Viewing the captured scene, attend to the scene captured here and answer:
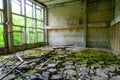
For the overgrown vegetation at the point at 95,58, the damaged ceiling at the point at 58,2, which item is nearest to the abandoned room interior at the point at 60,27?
the damaged ceiling at the point at 58,2

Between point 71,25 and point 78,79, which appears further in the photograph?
point 71,25

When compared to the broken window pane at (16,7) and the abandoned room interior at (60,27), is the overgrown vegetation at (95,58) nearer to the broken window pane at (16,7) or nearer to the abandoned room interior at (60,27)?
the abandoned room interior at (60,27)

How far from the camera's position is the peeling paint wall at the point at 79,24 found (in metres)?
7.90

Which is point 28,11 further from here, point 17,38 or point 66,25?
point 66,25

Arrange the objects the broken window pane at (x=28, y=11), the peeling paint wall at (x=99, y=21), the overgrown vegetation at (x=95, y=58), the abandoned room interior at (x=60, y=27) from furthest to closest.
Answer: the peeling paint wall at (x=99, y=21), the broken window pane at (x=28, y=11), the abandoned room interior at (x=60, y=27), the overgrown vegetation at (x=95, y=58)

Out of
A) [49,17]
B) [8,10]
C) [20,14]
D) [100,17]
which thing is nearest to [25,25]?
[20,14]

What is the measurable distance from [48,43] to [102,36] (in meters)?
4.89

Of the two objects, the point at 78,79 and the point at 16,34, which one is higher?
the point at 16,34

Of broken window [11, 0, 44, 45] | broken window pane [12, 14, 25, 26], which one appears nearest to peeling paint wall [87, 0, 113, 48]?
broken window [11, 0, 44, 45]

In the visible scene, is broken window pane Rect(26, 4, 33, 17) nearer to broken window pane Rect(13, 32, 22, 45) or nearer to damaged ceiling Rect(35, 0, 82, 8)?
damaged ceiling Rect(35, 0, 82, 8)

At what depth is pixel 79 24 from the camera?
8641 mm

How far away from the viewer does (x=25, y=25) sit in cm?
741

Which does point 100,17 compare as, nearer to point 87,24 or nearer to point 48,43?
point 87,24

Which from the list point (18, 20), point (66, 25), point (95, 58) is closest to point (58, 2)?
point (66, 25)
